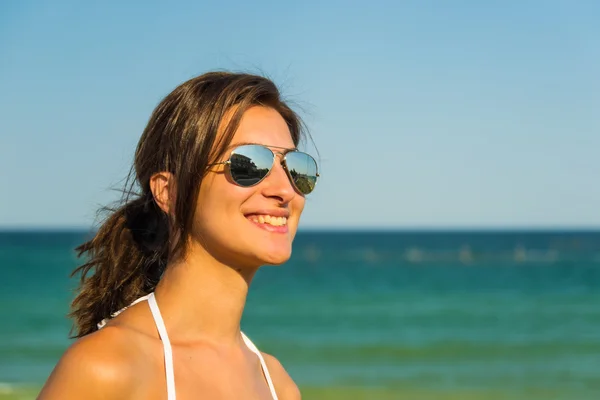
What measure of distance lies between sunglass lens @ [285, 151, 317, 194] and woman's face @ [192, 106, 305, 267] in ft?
0.18

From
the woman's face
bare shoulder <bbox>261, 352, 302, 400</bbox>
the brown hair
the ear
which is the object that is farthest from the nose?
bare shoulder <bbox>261, 352, 302, 400</bbox>

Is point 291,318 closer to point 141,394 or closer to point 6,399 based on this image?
point 6,399

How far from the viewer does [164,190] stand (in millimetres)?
2426

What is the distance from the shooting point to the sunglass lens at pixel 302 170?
2441 mm

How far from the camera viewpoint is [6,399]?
991 centimetres

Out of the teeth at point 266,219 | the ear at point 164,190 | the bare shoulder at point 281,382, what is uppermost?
the ear at point 164,190

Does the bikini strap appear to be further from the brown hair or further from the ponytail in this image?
the ponytail

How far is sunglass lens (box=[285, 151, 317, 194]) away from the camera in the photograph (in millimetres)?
2441

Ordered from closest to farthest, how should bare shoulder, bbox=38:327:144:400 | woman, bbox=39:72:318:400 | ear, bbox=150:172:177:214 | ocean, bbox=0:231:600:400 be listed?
bare shoulder, bbox=38:327:144:400, woman, bbox=39:72:318:400, ear, bbox=150:172:177:214, ocean, bbox=0:231:600:400

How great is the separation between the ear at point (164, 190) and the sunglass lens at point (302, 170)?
0.34 m

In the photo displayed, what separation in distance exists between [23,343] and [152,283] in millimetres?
14791

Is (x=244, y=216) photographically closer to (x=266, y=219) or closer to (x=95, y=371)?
(x=266, y=219)

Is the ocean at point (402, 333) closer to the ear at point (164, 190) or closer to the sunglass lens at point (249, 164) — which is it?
the ear at point (164, 190)

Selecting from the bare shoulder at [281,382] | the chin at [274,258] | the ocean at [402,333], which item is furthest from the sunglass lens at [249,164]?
the ocean at [402,333]
